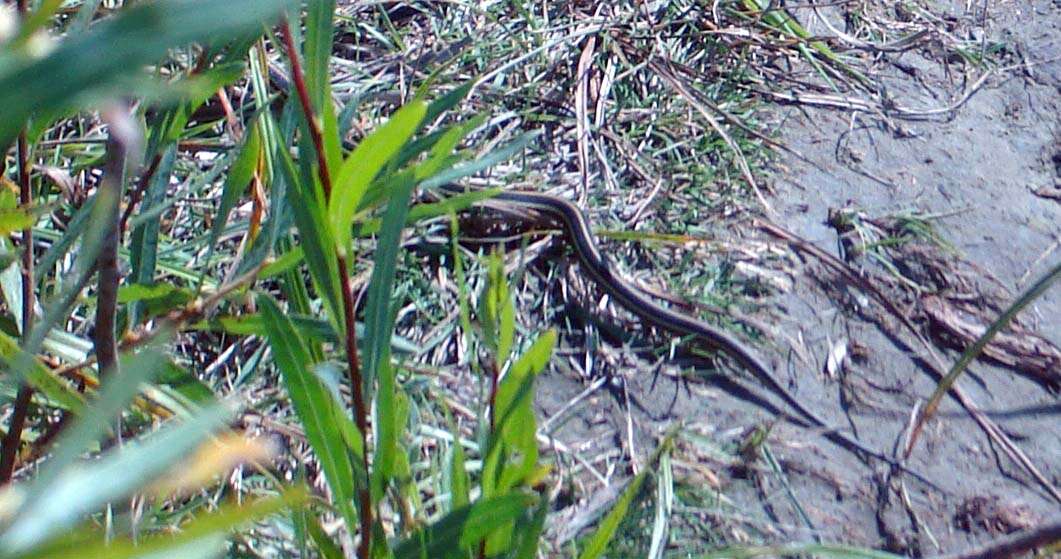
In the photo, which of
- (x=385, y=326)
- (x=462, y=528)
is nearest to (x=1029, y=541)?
(x=462, y=528)

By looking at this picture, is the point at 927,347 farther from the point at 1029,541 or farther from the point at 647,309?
the point at 1029,541

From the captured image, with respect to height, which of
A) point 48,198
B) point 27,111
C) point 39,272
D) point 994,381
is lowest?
point 994,381

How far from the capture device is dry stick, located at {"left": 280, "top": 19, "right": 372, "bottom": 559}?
2.64 feet

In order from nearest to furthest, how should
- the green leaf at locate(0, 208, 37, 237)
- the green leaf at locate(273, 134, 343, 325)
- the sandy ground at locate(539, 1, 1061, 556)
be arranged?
the green leaf at locate(0, 208, 37, 237)
the green leaf at locate(273, 134, 343, 325)
the sandy ground at locate(539, 1, 1061, 556)

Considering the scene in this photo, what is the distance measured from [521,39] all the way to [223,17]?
2.44 meters

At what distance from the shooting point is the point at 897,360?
2.11 m

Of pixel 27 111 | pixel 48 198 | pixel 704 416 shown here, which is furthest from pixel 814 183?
pixel 27 111

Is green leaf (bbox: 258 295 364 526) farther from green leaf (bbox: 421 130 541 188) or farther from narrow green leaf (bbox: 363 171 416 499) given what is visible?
green leaf (bbox: 421 130 541 188)

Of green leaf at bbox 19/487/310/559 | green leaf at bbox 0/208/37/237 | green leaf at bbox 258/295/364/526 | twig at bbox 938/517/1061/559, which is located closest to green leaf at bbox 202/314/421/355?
green leaf at bbox 258/295/364/526

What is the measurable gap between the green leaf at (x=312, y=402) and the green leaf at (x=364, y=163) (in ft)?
0.43

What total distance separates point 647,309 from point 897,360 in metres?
0.48

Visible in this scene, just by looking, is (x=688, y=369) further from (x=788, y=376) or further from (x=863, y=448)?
(x=863, y=448)

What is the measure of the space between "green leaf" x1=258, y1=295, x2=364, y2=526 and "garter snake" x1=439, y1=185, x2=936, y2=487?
44.4 inches

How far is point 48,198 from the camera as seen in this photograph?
205 cm
